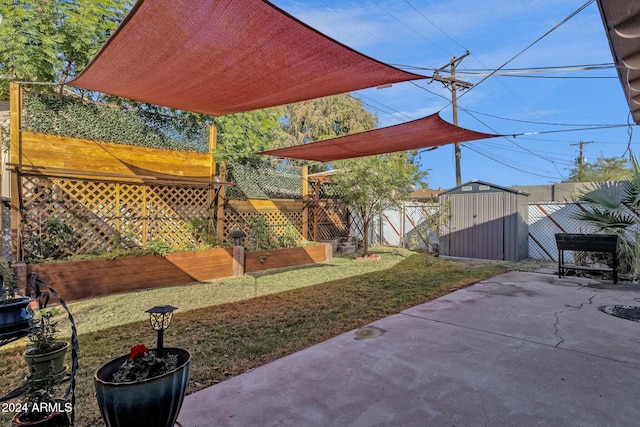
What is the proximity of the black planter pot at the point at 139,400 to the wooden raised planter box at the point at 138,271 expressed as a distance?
12.7 feet

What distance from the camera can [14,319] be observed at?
1843 mm

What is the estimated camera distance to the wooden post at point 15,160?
14.9ft

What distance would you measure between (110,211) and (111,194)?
11.2 inches

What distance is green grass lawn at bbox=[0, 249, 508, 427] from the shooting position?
2641 mm

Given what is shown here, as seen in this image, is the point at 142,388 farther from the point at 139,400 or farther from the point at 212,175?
the point at 212,175

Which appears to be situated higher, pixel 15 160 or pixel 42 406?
pixel 15 160

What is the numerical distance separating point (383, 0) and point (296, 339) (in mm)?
9307

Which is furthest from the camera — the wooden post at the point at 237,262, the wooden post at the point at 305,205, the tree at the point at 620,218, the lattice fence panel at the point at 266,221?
the wooden post at the point at 305,205

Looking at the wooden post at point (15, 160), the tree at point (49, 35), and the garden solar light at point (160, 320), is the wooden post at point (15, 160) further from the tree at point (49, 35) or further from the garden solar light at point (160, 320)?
the garden solar light at point (160, 320)

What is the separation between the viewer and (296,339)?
125 inches

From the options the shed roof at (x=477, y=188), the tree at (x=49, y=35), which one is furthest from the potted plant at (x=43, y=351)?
the shed roof at (x=477, y=188)

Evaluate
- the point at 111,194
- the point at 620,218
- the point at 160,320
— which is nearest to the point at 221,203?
the point at 111,194

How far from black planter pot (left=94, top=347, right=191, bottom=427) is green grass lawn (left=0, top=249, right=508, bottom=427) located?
2.17 feet

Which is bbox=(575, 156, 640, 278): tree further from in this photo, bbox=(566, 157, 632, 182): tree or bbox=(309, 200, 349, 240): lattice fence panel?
bbox=(566, 157, 632, 182): tree
